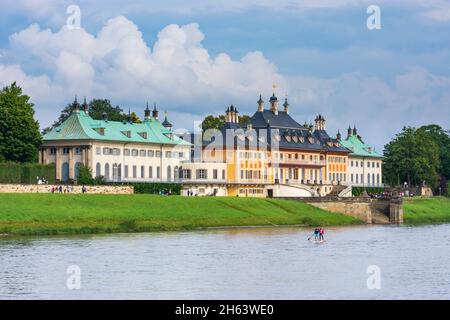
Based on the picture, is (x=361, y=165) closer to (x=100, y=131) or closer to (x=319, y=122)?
(x=319, y=122)

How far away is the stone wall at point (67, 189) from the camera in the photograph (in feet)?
361

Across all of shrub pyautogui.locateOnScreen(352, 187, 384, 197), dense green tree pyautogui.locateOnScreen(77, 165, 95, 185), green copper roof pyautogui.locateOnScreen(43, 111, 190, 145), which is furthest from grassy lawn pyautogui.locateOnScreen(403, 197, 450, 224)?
dense green tree pyautogui.locateOnScreen(77, 165, 95, 185)

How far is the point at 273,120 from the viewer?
6575 inches

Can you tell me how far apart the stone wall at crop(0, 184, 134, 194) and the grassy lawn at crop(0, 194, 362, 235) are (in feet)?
10.1

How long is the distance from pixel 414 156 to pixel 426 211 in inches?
1411

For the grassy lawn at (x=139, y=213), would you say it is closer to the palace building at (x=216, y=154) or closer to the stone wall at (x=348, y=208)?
the stone wall at (x=348, y=208)

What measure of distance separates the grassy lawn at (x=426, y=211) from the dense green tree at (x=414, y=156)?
14.0 metres

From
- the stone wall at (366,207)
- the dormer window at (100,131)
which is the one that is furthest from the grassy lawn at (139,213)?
the dormer window at (100,131)

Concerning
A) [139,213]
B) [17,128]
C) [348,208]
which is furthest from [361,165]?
[139,213]

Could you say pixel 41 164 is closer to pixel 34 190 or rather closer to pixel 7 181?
pixel 7 181

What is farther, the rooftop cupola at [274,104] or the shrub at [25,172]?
the rooftop cupola at [274,104]

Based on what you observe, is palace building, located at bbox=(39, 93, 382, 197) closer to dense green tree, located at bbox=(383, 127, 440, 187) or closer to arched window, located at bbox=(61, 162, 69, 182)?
arched window, located at bbox=(61, 162, 69, 182)

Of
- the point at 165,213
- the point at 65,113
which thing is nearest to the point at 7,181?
the point at 165,213
